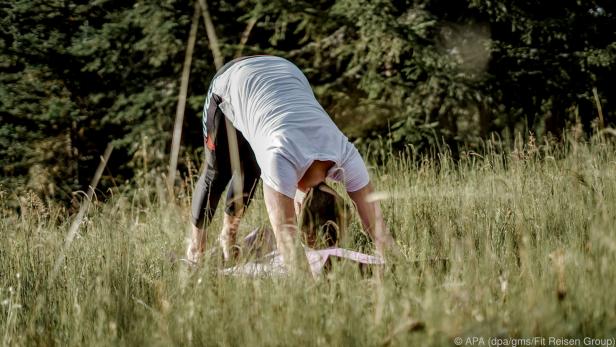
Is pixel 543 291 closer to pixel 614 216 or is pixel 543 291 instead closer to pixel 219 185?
pixel 614 216

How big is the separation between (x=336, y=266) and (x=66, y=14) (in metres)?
6.91

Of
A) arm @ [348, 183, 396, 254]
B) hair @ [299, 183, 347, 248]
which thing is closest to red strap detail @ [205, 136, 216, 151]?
hair @ [299, 183, 347, 248]

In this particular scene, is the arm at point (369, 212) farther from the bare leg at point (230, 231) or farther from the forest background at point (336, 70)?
the forest background at point (336, 70)

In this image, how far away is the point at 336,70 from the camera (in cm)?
901

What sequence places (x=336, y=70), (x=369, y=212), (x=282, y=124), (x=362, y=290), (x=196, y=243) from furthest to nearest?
(x=336, y=70)
(x=196, y=243)
(x=369, y=212)
(x=282, y=124)
(x=362, y=290)

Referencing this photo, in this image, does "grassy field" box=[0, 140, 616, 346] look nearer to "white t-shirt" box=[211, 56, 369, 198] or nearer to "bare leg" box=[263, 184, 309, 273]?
"bare leg" box=[263, 184, 309, 273]

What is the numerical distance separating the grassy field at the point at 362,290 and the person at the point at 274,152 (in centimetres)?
29

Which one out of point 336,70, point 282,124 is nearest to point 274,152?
point 282,124

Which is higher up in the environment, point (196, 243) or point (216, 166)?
point (216, 166)

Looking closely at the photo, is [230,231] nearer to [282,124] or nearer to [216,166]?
[216,166]

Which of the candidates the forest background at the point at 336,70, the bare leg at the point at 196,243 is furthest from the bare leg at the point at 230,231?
the forest background at the point at 336,70

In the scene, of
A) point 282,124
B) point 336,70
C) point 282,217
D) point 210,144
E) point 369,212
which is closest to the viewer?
point 282,217

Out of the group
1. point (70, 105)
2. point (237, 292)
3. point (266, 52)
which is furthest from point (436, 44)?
point (237, 292)

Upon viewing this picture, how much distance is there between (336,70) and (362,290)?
6540mm
